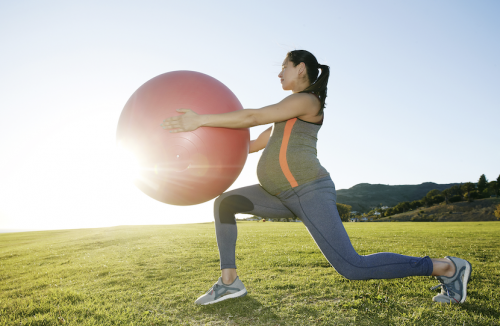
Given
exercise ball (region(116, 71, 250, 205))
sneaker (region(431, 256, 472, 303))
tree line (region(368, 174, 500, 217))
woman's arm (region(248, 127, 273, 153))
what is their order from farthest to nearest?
tree line (region(368, 174, 500, 217)) < woman's arm (region(248, 127, 273, 153)) < sneaker (region(431, 256, 472, 303)) < exercise ball (region(116, 71, 250, 205))

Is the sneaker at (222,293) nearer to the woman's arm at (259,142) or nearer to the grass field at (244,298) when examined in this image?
the grass field at (244,298)

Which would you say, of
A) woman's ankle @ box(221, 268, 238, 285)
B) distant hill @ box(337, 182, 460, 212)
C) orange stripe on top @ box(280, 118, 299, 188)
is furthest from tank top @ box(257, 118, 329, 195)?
distant hill @ box(337, 182, 460, 212)

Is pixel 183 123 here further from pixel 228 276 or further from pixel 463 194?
pixel 463 194

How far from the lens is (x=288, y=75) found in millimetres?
2979

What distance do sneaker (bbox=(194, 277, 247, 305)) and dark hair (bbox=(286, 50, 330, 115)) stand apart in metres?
2.01

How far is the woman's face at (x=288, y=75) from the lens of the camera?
9.68 feet

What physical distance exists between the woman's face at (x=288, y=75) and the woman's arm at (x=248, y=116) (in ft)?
1.14

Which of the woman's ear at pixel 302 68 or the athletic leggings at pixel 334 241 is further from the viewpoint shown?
the woman's ear at pixel 302 68

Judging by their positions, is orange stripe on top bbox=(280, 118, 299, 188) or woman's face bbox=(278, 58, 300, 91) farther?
woman's face bbox=(278, 58, 300, 91)

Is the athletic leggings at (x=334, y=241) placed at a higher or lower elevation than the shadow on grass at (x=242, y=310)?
higher

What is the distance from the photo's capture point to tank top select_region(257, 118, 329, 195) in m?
2.71

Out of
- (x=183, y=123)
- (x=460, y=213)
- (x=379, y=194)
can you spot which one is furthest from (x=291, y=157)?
(x=379, y=194)

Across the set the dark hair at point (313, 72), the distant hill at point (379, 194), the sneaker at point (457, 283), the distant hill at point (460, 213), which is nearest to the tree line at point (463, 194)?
the distant hill at point (460, 213)

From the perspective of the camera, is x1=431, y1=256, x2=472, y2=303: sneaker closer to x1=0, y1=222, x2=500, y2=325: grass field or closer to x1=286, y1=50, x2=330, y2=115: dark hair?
x1=0, y1=222, x2=500, y2=325: grass field
